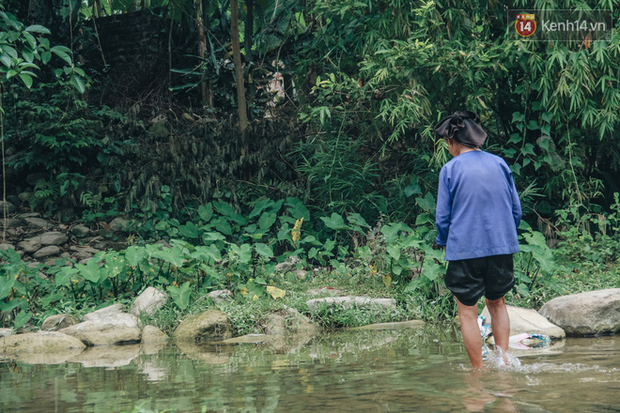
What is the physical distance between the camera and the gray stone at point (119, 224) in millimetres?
10332

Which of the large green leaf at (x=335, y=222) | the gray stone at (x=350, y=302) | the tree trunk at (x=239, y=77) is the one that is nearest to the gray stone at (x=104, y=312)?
the gray stone at (x=350, y=302)

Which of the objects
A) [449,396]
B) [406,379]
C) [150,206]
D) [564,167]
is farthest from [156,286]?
[564,167]

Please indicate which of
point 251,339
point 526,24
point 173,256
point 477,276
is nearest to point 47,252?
point 173,256

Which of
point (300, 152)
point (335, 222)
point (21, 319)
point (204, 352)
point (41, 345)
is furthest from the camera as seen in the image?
point (300, 152)

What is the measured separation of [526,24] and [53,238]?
7.12m

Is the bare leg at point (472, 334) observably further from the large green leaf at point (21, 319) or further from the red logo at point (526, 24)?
the red logo at point (526, 24)

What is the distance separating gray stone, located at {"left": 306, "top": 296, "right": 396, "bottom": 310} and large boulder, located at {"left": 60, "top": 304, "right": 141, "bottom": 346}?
5.54ft

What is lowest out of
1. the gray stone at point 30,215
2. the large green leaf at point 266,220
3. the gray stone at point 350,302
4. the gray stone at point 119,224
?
the gray stone at point 350,302

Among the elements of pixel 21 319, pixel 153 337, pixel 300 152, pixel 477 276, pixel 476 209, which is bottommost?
pixel 153 337

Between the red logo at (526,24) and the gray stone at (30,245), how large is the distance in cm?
716

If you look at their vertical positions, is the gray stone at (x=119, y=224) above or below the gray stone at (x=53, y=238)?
above

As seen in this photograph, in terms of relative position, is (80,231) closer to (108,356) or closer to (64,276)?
(64,276)

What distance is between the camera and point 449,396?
3.47 metres

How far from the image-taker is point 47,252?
9.62 metres
